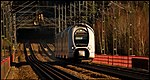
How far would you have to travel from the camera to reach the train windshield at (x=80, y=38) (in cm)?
4150

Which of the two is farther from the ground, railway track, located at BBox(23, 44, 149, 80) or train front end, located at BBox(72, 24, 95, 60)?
train front end, located at BBox(72, 24, 95, 60)

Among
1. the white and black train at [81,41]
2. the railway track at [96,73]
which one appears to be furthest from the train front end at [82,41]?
the railway track at [96,73]

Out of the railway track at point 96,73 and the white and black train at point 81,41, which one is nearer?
the railway track at point 96,73

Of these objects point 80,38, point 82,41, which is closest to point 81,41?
point 82,41

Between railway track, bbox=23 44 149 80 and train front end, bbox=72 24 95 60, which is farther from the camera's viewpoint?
train front end, bbox=72 24 95 60

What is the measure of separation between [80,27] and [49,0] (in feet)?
206

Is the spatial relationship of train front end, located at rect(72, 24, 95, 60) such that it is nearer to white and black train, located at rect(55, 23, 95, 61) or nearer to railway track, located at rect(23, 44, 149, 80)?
white and black train, located at rect(55, 23, 95, 61)

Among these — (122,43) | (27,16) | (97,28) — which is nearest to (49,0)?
(27,16)

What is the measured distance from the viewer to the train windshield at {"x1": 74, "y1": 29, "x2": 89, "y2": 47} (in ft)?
136

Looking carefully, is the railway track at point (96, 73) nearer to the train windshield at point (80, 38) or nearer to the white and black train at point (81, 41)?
the white and black train at point (81, 41)

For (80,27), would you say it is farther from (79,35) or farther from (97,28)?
(97,28)

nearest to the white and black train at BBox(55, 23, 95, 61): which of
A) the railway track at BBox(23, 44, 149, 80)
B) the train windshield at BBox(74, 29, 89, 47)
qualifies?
the train windshield at BBox(74, 29, 89, 47)

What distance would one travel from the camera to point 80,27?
4169 cm

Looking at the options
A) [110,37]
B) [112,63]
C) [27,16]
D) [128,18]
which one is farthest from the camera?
[27,16]
